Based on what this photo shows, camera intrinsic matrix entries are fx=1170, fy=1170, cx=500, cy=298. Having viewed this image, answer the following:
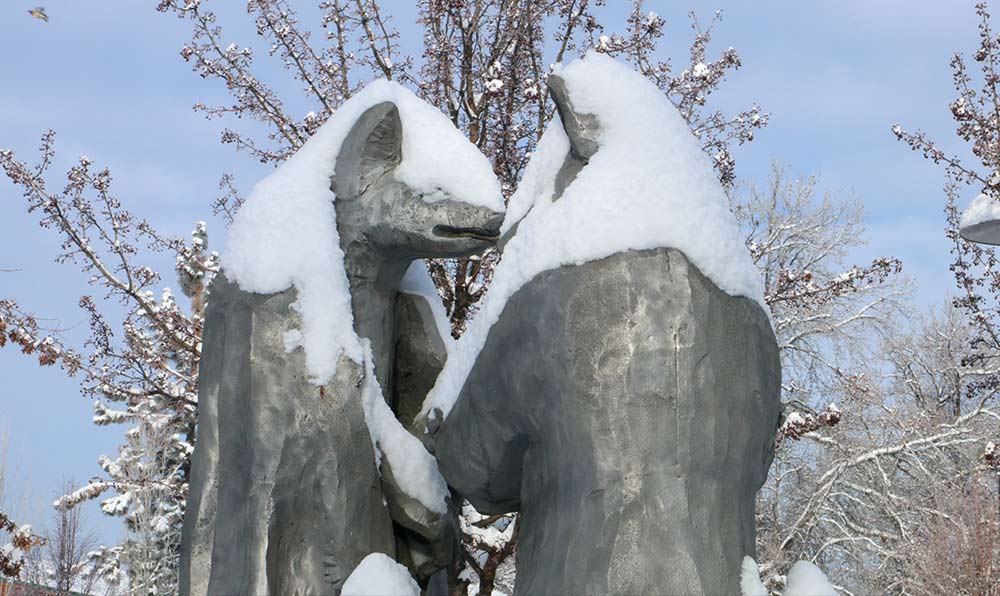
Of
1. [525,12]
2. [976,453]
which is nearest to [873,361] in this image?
[976,453]

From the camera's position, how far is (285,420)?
3.53 meters

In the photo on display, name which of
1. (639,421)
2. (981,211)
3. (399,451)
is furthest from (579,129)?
(981,211)

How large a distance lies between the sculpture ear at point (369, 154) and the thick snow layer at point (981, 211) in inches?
293

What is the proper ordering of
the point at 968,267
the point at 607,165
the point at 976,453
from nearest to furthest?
the point at 607,165, the point at 968,267, the point at 976,453

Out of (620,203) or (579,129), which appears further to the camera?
(579,129)

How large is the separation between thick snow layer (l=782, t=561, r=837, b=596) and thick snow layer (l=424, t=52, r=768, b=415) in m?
0.67

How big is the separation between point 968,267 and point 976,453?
6445mm

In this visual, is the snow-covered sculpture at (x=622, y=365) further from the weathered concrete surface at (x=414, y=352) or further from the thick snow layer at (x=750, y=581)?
the weathered concrete surface at (x=414, y=352)

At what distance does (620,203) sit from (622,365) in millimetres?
436

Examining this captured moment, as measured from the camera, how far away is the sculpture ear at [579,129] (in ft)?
9.94

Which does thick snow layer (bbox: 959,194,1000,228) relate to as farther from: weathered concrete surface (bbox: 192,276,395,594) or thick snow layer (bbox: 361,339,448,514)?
weathered concrete surface (bbox: 192,276,395,594)

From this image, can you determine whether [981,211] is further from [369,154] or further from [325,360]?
[325,360]

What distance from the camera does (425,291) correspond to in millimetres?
4203

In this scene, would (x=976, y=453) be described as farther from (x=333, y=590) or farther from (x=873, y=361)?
(x=333, y=590)
